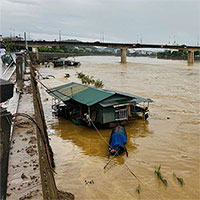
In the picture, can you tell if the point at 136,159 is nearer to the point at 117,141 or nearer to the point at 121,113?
the point at 117,141

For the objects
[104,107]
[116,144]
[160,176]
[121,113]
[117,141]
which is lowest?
[160,176]

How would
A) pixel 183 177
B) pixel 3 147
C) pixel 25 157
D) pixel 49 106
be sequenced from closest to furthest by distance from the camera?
pixel 3 147
pixel 25 157
pixel 183 177
pixel 49 106

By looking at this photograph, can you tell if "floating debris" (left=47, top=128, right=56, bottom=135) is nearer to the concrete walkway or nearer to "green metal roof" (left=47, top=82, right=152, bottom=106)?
"green metal roof" (left=47, top=82, right=152, bottom=106)

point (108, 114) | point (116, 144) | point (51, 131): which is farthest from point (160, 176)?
point (51, 131)

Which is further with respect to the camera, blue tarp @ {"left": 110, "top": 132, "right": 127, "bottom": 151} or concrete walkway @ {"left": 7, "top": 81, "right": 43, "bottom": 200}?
blue tarp @ {"left": 110, "top": 132, "right": 127, "bottom": 151}

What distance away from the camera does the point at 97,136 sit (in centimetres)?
1223

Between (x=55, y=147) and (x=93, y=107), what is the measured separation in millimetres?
3194

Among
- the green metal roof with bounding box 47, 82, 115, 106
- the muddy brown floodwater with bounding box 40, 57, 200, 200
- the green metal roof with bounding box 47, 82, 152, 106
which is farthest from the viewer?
the green metal roof with bounding box 47, 82, 115, 106

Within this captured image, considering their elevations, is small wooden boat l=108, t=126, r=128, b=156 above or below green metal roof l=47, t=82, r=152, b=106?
below

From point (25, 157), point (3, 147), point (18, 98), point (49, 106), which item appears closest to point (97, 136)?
point (18, 98)

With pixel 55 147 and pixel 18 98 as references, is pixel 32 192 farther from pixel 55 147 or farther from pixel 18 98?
pixel 55 147

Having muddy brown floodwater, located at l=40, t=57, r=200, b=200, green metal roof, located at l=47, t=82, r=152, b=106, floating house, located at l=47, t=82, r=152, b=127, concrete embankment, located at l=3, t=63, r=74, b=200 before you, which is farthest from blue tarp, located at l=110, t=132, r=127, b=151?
concrete embankment, located at l=3, t=63, r=74, b=200

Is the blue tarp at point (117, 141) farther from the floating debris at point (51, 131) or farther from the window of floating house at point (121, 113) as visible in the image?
the floating debris at point (51, 131)

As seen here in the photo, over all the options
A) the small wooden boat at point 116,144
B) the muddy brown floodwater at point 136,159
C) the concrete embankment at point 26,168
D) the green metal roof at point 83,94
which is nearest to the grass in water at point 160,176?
the muddy brown floodwater at point 136,159
